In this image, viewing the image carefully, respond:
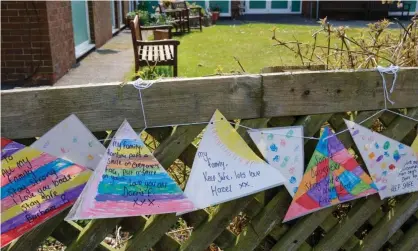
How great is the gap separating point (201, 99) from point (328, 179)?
2.45 feet

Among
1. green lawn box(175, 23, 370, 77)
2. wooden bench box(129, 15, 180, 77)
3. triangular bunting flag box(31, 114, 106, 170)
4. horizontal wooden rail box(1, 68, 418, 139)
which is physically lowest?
green lawn box(175, 23, 370, 77)

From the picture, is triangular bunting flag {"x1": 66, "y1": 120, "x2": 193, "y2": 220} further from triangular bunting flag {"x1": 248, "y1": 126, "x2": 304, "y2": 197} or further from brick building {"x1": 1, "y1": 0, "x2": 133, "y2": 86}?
brick building {"x1": 1, "y1": 0, "x2": 133, "y2": 86}

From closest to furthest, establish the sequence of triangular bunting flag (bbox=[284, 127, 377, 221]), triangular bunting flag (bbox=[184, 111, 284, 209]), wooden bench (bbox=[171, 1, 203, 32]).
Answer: triangular bunting flag (bbox=[184, 111, 284, 209]) < triangular bunting flag (bbox=[284, 127, 377, 221]) < wooden bench (bbox=[171, 1, 203, 32])

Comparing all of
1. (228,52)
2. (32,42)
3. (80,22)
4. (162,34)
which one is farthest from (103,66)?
(228,52)

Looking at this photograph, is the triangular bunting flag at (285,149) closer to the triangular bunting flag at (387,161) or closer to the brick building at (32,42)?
the triangular bunting flag at (387,161)

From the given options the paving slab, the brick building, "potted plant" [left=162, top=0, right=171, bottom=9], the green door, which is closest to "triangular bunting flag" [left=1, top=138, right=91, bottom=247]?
the brick building

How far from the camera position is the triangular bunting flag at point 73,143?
178cm

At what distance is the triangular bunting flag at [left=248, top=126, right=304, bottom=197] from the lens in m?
2.05

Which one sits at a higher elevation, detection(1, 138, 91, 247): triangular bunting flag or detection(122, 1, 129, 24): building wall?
detection(122, 1, 129, 24): building wall

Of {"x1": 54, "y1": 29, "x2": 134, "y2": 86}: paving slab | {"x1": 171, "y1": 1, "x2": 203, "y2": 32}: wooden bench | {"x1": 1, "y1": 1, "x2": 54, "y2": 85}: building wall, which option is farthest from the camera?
{"x1": 171, "y1": 1, "x2": 203, "y2": 32}: wooden bench

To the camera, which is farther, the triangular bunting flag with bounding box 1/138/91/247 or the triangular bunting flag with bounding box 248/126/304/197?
the triangular bunting flag with bounding box 248/126/304/197

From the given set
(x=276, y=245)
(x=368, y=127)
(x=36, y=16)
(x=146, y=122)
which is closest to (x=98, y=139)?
(x=146, y=122)

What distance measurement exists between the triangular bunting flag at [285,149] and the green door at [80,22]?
26.5ft

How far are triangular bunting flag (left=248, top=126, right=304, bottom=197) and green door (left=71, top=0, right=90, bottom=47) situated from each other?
807 cm
